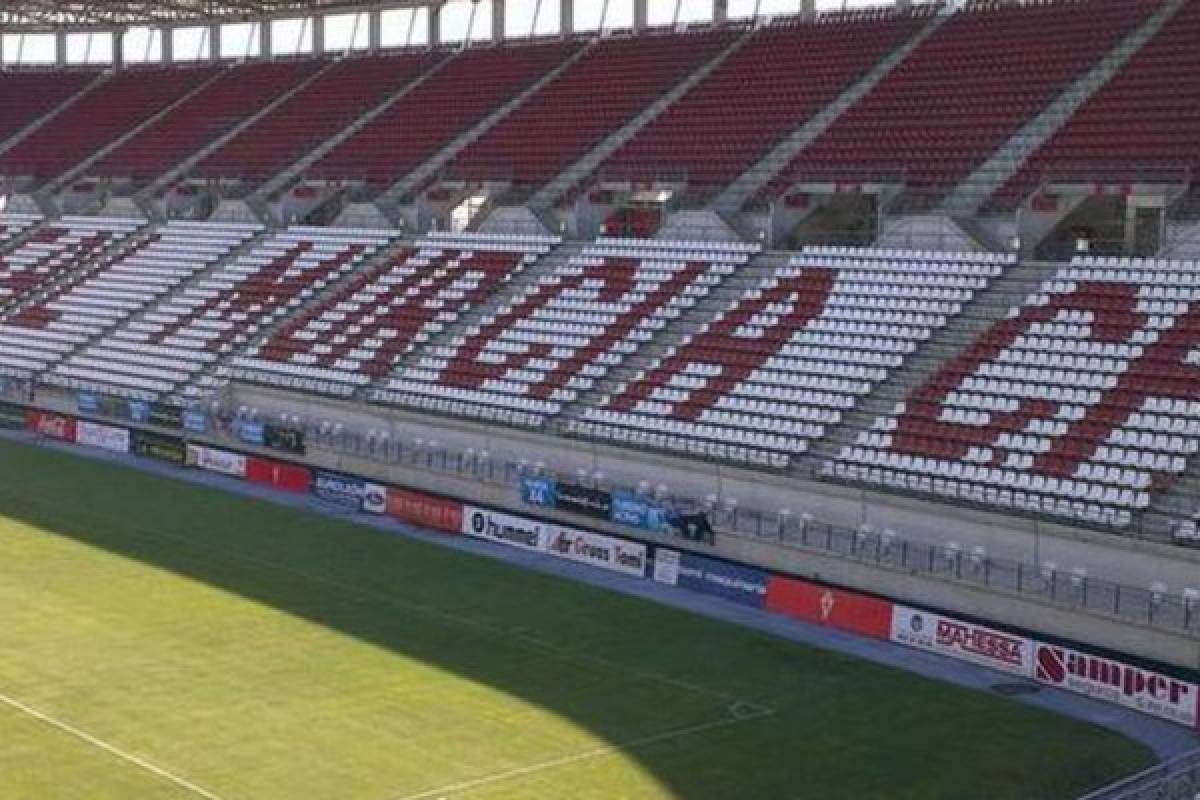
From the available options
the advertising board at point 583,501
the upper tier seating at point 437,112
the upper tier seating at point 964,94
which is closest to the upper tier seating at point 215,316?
the upper tier seating at point 437,112

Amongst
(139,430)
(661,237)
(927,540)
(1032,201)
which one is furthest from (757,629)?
(139,430)

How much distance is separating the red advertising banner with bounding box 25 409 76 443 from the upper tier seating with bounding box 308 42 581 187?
47.9 feet

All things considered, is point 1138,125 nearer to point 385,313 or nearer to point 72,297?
point 385,313

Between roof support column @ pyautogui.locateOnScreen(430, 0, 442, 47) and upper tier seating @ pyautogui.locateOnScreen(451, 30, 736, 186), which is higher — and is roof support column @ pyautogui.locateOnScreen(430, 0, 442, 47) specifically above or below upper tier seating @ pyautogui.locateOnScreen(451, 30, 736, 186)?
above

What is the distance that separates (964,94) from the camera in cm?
4588

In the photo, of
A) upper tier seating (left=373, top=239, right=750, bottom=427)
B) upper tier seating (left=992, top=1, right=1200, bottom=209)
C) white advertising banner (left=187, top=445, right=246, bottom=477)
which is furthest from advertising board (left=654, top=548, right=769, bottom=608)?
white advertising banner (left=187, top=445, right=246, bottom=477)

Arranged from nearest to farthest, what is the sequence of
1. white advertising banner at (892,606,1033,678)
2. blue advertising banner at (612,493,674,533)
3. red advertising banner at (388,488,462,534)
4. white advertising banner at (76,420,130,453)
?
white advertising banner at (892,606,1033,678) → blue advertising banner at (612,493,674,533) → red advertising banner at (388,488,462,534) → white advertising banner at (76,420,130,453)

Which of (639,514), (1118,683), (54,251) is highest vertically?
(54,251)

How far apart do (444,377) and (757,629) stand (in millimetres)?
16767

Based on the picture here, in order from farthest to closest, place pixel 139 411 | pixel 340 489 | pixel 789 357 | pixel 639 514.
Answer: pixel 139 411
pixel 340 489
pixel 789 357
pixel 639 514

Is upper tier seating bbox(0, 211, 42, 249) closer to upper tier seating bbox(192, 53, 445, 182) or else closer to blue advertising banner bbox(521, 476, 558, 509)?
upper tier seating bbox(192, 53, 445, 182)

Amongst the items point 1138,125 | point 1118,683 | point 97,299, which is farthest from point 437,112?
point 1118,683

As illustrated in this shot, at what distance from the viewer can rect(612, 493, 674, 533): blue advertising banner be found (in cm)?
3328

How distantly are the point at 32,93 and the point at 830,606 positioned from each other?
208 feet
